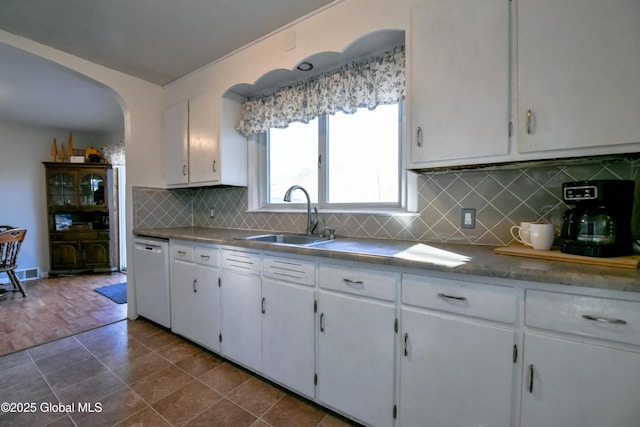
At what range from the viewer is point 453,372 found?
1.15 m

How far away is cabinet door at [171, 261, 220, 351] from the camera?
2.06m

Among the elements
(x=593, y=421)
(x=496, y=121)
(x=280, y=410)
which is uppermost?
(x=496, y=121)

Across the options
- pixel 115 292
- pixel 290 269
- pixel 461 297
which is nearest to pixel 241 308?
pixel 290 269

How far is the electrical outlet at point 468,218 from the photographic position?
5.31 ft

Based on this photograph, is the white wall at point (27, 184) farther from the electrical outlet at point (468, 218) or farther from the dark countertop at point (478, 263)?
the electrical outlet at point (468, 218)

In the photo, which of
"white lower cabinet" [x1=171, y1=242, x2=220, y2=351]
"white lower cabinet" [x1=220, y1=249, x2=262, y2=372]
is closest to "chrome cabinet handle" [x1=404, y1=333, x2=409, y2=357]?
"white lower cabinet" [x1=220, y1=249, x2=262, y2=372]

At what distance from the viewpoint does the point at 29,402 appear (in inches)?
64.1

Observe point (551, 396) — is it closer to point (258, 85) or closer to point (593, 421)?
point (593, 421)

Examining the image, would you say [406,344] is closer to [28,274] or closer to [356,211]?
[356,211]

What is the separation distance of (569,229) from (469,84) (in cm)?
80

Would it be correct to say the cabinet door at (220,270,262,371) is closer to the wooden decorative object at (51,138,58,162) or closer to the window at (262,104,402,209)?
the window at (262,104,402,209)

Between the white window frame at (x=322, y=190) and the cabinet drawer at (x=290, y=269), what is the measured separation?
68 cm

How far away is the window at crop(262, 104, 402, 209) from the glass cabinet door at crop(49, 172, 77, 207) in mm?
4125

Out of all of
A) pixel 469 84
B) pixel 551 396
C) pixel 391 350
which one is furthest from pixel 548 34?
pixel 391 350
